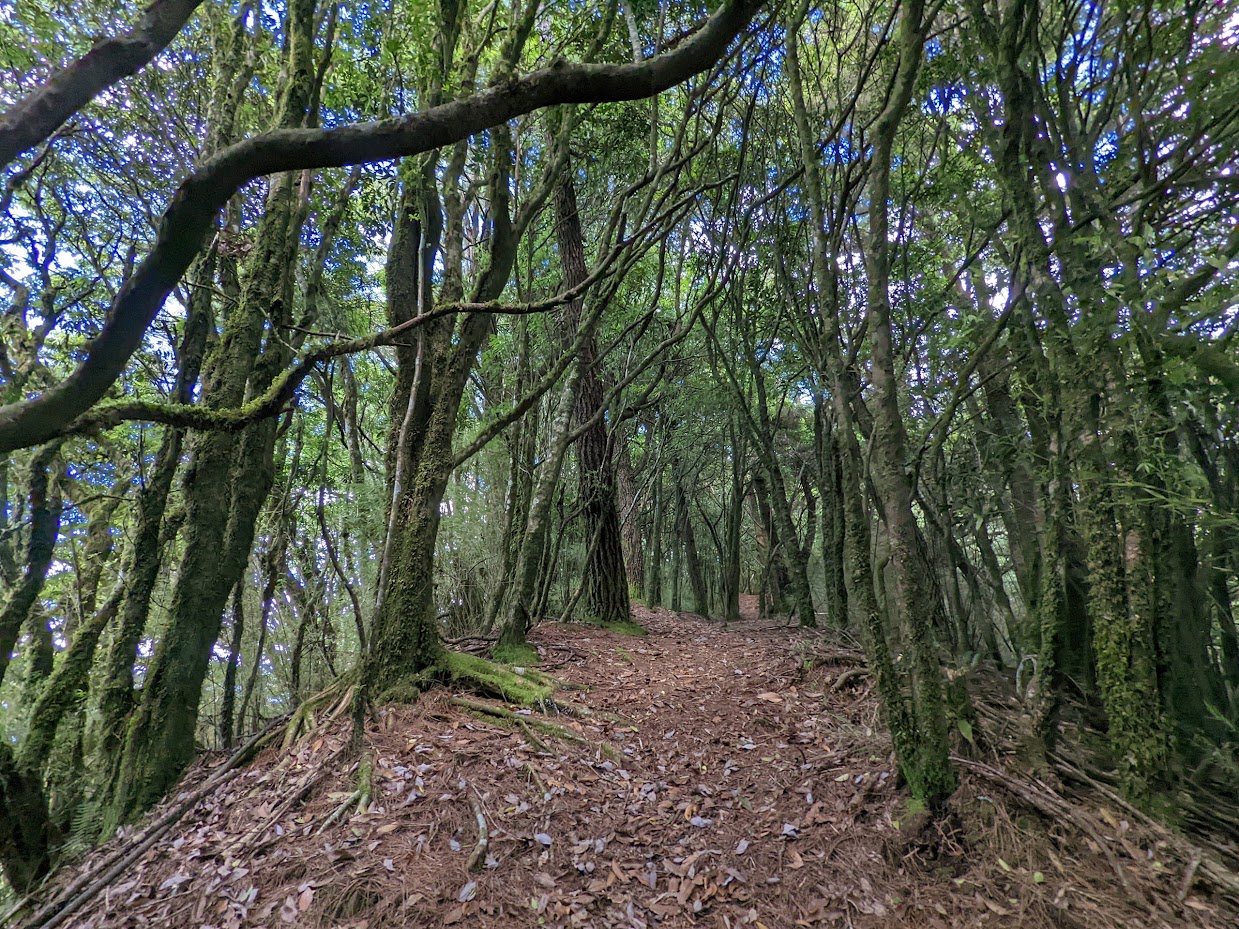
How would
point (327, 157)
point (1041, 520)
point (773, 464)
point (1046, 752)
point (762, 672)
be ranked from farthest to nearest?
point (773, 464) < point (762, 672) < point (1041, 520) < point (1046, 752) < point (327, 157)

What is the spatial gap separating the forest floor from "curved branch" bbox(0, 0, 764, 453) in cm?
237

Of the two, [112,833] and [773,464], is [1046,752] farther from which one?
[112,833]

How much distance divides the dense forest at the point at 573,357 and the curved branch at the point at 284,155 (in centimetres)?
1

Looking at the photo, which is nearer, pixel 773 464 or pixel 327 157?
pixel 327 157

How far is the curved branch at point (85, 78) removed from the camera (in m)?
1.46

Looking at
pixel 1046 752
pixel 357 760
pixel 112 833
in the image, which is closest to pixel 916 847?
pixel 1046 752

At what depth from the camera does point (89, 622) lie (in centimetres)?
457

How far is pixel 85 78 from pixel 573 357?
3861 millimetres

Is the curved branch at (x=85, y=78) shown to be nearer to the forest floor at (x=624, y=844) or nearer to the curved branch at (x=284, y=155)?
the curved branch at (x=284, y=155)

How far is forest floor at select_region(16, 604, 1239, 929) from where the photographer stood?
2.40m

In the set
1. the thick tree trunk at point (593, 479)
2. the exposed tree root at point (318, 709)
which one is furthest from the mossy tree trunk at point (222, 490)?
the thick tree trunk at point (593, 479)

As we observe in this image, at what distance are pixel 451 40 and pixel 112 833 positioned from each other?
569 centimetres

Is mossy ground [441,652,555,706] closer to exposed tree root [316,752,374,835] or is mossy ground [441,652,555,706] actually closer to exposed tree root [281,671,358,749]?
exposed tree root [281,671,358,749]

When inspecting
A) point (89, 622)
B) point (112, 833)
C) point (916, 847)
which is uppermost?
point (89, 622)
